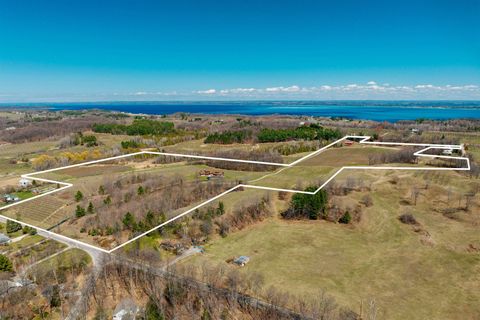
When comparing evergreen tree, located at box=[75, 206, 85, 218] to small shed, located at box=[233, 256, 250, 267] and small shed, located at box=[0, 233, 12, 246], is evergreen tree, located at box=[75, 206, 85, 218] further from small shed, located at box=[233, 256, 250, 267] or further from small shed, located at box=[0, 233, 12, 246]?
small shed, located at box=[233, 256, 250, 267]

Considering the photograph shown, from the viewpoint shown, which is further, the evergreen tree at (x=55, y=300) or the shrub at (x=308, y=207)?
the shrub at (x=308, y=207)

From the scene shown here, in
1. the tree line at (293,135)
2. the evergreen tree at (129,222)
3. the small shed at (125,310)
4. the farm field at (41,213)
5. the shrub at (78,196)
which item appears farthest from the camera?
the tree line at (293,135)

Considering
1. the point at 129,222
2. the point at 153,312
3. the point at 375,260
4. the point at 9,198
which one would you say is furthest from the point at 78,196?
the point at 375,260

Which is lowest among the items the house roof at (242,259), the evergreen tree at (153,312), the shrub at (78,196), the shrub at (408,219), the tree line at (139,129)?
the evergreen tree at (153,312)

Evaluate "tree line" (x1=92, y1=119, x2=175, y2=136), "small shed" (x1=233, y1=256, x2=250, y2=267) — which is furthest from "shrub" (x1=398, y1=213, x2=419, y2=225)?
"tree line" (x1=92, y1=119, x2=175, y2=136)

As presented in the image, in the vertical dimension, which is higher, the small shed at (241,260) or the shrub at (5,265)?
the shrub at (5,265)

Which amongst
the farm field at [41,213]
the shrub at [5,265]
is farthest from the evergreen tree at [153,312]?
the farm field at [41,213]

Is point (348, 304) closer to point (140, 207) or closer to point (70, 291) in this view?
point (70, 291)

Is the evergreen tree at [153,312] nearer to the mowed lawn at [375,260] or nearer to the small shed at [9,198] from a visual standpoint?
the mowed lawn at [375,260]

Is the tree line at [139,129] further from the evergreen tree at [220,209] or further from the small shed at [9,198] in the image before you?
the evergreen tree at [220,209]

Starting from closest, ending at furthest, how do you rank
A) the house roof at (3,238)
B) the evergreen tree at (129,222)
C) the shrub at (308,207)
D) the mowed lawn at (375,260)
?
the mowed lawn at (375,260), the house roof at (3,238), the evergreen tree at (129,222), the shrub at (308,207)
